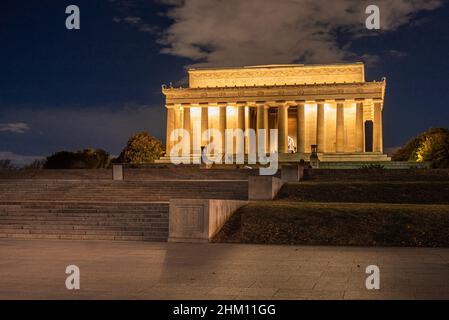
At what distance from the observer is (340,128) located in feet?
258

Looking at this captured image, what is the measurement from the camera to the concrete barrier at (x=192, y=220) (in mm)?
20750

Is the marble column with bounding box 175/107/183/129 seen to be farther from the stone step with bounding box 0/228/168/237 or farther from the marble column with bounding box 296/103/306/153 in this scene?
the stone step with bounding box 0/228/168/237

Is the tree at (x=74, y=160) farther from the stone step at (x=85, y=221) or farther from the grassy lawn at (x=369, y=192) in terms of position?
the stone step at (x=85, y=221)

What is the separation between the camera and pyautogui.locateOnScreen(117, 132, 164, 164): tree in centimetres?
8344

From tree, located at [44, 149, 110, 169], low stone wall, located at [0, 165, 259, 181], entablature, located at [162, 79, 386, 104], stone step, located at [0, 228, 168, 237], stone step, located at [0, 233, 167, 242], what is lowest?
stone step, located at [0, 233, 167, 242]

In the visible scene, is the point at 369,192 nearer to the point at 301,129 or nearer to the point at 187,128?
the point at 301,129

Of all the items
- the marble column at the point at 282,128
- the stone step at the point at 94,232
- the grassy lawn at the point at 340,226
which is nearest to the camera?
the grassy lawn at the point at 340,226

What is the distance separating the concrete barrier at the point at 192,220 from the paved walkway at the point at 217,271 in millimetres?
1071

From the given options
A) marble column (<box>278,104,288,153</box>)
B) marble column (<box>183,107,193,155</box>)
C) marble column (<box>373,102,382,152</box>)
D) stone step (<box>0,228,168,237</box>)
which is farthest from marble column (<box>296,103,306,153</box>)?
stone step (<box>0,228,168,237</box>)

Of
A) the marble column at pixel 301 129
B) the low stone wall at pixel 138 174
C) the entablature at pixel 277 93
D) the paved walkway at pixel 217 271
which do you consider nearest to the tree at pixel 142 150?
the entablature at pixel 277 93

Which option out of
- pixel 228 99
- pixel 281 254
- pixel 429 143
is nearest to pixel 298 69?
pixel 228 99

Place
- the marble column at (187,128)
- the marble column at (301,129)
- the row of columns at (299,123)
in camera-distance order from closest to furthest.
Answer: the row of columns at (299,123), the marble column at (301,129), the marble column at (187,128)

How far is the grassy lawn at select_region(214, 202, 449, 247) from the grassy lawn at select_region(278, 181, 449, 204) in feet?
23.1

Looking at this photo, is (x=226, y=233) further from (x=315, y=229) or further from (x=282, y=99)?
(x=282, y=99)
